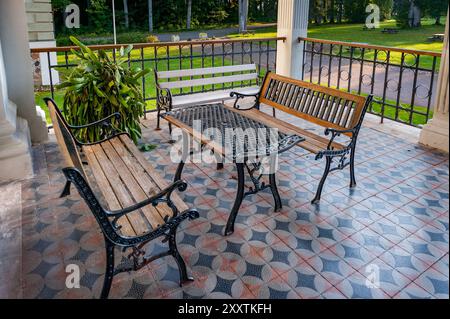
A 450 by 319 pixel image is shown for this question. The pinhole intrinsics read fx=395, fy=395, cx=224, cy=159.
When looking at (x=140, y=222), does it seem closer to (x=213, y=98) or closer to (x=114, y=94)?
(x=114, y=94)

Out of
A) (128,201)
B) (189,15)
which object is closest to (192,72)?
(128,201)

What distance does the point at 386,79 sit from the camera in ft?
17.4

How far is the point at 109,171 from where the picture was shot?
2.74 m

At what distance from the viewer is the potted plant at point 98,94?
3.98m

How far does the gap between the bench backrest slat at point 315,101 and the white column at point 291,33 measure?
2166mm

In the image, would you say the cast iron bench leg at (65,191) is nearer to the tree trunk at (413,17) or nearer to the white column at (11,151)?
the white column at (11,151)

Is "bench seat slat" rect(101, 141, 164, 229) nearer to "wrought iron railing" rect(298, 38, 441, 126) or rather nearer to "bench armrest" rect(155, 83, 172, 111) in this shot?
"bench armrest" rect(155, 83, 172, 111)

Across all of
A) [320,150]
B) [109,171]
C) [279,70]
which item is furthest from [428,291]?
[279,70]

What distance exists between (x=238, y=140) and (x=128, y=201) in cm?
106

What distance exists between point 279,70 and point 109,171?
4503mm

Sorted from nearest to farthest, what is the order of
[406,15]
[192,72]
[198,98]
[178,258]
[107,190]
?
[178,258], [107,190], [198,98], [192,72], [406,15]

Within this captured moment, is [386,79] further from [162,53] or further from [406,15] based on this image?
[406,15]

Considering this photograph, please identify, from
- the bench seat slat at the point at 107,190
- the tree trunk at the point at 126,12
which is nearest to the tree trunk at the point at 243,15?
the tree trunk at the point at 126,12

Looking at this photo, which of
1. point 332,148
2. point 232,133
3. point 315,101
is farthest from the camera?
point 315,101
